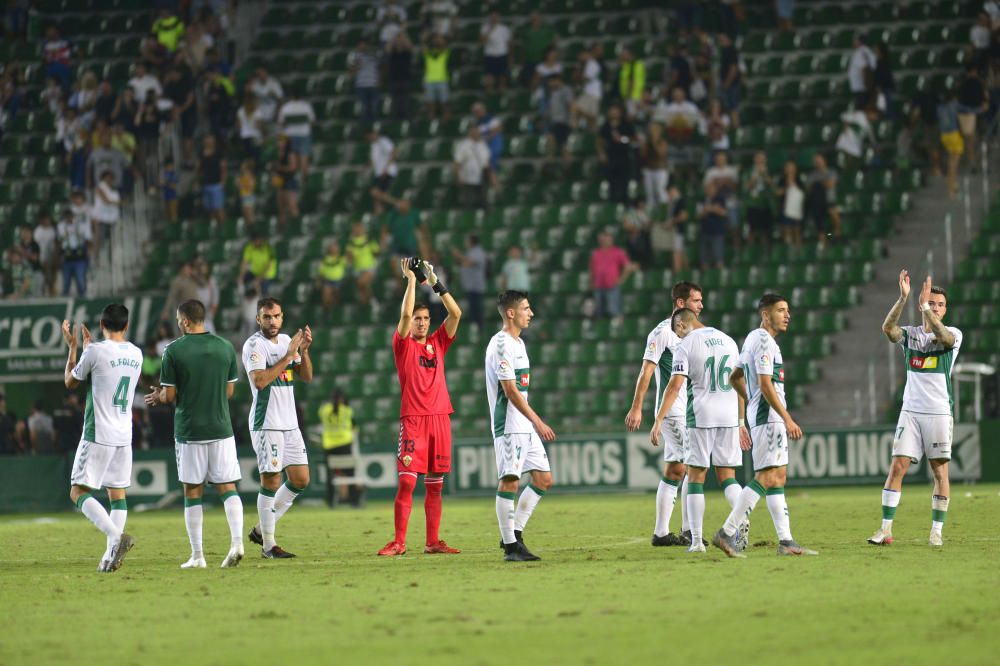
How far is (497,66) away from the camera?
35.8 meters

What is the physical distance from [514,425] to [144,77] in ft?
74.8

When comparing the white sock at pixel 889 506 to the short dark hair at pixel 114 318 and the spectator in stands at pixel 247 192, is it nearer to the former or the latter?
the short dark hair at pixel 114 318

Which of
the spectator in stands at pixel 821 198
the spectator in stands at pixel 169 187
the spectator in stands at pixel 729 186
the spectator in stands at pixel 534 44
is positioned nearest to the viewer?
the spectator in stands at pixel 821 198

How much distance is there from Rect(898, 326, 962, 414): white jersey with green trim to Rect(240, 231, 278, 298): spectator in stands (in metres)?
18.8

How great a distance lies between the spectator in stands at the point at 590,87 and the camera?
3388cm

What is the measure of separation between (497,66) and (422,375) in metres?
21.2

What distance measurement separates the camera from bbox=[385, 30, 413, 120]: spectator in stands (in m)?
35.7

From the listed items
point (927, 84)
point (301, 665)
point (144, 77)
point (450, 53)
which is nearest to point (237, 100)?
point (144, 77)

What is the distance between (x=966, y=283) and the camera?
29359 mm

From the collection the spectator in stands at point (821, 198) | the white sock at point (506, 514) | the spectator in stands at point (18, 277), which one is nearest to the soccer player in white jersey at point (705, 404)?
the white sock at point (506, 514)

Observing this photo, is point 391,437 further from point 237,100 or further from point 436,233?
point 237,100

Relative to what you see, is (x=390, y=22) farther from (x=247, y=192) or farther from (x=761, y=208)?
(x=761, y=208)

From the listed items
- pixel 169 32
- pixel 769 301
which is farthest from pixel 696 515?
pixel 169 32

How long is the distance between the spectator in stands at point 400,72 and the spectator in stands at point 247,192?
153 inches
